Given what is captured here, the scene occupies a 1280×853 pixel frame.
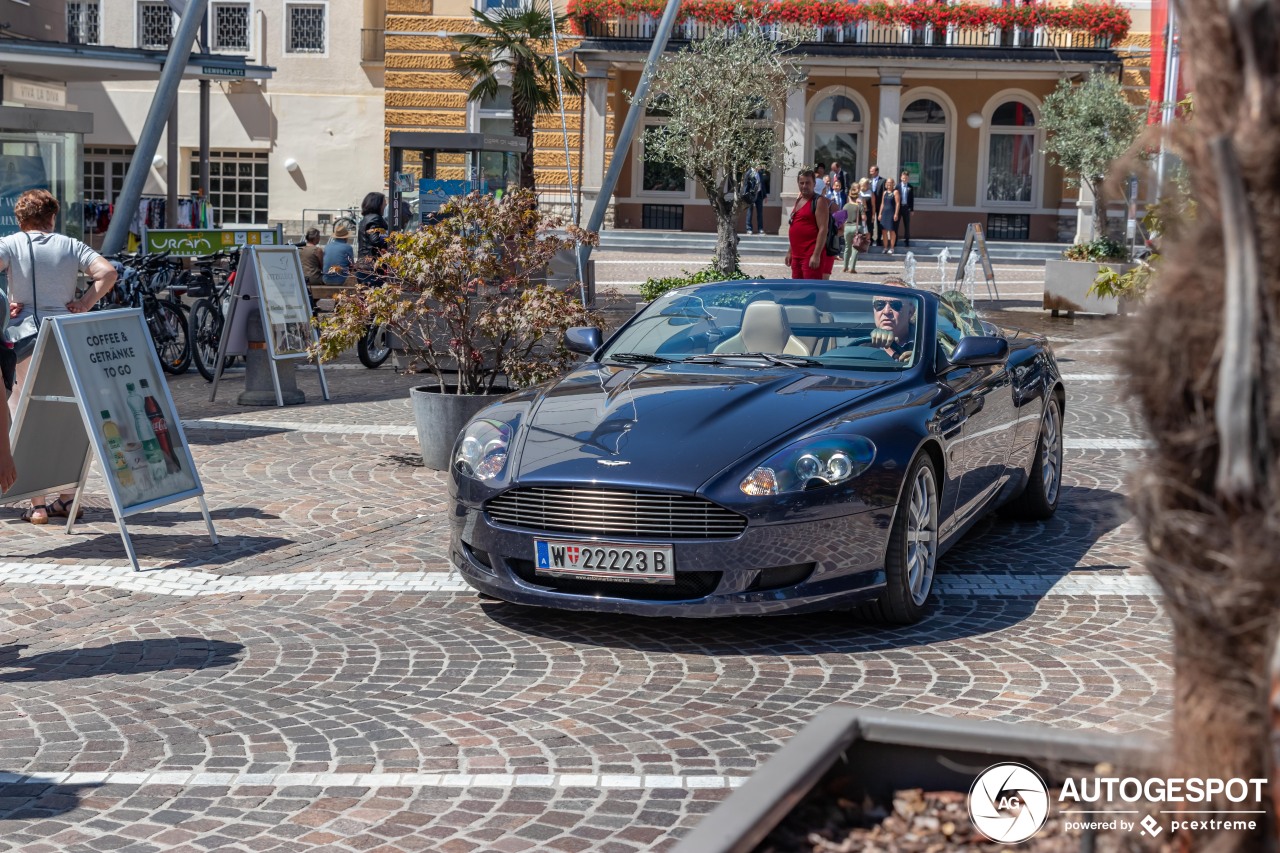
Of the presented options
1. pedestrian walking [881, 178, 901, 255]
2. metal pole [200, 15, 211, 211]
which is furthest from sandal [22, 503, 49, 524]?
pedestrian walking [881, 178, 901, 255]

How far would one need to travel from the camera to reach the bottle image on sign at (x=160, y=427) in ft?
25.9

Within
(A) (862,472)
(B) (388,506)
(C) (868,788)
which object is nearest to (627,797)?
(C) (868,788)

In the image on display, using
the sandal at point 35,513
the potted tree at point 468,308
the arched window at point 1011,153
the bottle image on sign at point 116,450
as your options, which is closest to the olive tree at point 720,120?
the potted tree at point 468,308

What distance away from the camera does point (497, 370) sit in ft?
32.5

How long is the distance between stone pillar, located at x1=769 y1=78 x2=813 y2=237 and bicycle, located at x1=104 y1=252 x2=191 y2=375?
23.7 m

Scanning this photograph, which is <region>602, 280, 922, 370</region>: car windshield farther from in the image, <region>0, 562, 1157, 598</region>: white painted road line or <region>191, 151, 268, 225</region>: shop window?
<region>191, 151, 268, 225</region>: shop window

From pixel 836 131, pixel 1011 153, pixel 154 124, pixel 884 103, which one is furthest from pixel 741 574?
pixel 1011 153

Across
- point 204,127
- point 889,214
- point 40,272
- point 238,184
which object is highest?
point 204,127

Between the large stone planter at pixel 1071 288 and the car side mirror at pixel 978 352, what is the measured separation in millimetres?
16218

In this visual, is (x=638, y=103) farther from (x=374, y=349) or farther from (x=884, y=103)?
(x=884, y=103)

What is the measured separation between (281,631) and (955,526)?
2.96m

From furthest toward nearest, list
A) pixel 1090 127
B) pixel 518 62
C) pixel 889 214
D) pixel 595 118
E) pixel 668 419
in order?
pixel 595 118, pixel 889 214, pixel 1090 127, pixel 518 62, pixel 668 419

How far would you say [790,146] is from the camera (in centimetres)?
3819

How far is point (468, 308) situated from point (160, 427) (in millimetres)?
2408
